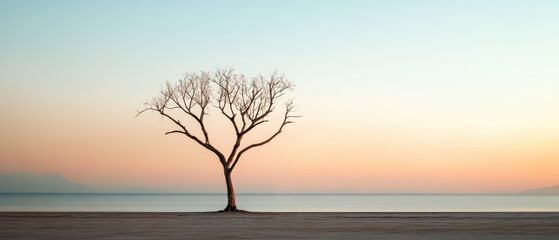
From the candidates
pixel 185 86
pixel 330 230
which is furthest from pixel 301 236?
pixel 185 86

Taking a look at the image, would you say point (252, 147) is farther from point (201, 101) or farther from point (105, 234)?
point (105, 234)

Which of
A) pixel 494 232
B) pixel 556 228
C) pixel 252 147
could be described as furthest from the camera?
pixel 252 147

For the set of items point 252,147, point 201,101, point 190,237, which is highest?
point 201,101

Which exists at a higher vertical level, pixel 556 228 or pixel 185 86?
pixel 185 86

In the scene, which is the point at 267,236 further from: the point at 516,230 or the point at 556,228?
the point at 556,228

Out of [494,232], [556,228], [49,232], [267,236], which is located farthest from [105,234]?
[556,228]

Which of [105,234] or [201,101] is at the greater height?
[201,101]

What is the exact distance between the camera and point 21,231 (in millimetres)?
22312

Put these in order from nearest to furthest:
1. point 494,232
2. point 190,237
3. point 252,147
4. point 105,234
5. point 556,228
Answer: point 190,237
point 105,234
point 494,232
point 556,228
point 252,147

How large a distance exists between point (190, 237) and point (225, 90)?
2354 cm

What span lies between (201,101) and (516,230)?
2424 centimetres

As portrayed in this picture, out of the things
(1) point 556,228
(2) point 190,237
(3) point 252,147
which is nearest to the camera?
(2) point 190,237

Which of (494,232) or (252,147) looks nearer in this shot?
(494,232)

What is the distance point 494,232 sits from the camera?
75.3 feet
